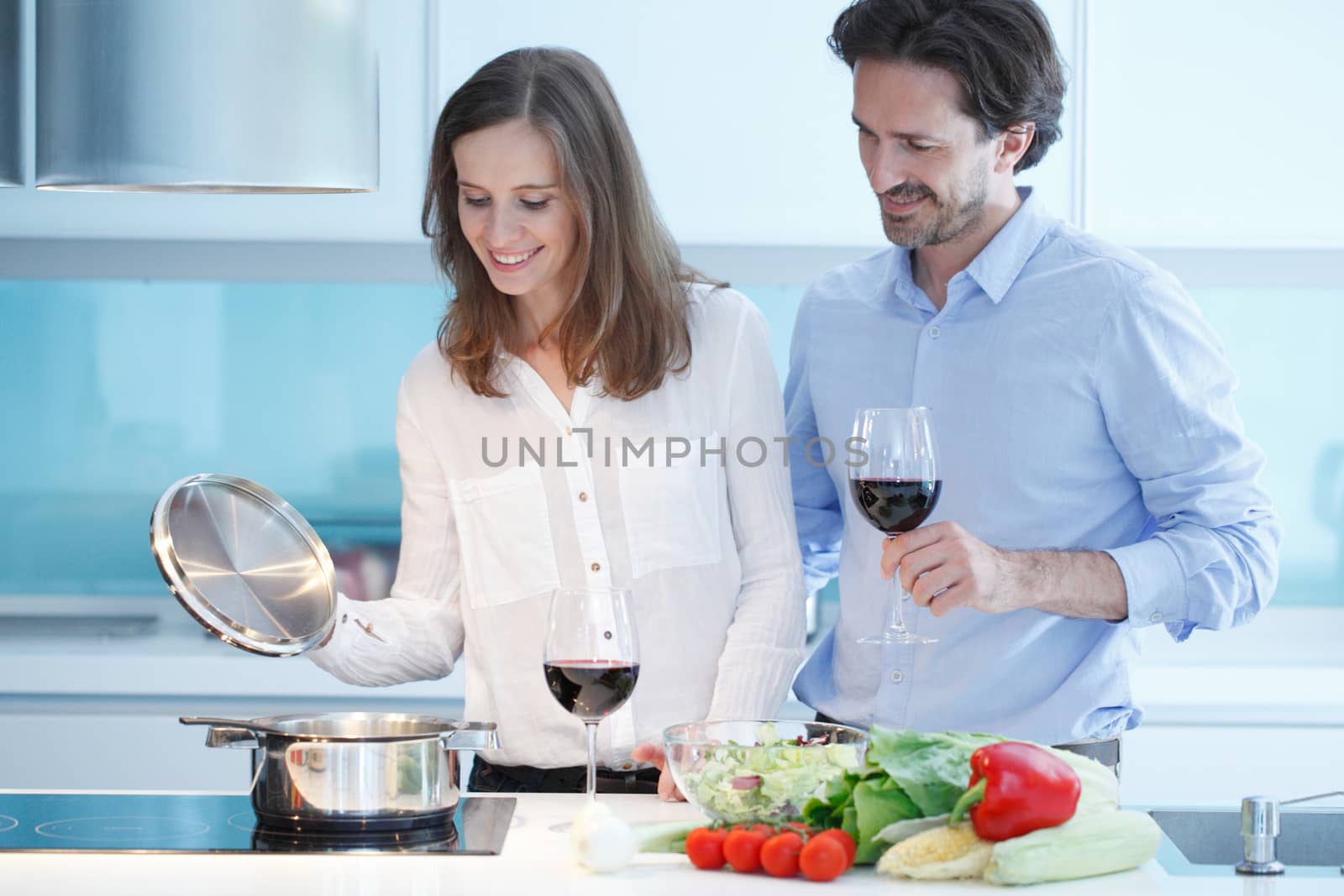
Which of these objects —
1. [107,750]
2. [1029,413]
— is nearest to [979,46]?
[1029,413]

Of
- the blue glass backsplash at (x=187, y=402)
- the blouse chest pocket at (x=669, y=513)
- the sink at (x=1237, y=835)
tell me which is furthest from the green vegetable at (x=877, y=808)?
the blue glass backsplash at (x=187, y=402)

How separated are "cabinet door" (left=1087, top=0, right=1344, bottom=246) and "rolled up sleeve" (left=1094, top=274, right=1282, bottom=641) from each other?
3.84 feet

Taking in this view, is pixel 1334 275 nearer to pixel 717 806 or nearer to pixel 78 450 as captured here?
pixel 717 806

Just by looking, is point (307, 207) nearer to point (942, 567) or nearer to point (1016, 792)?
point (942, 567)

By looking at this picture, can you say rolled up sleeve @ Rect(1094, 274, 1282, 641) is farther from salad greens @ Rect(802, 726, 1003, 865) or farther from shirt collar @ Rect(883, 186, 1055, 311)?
salad greens @ Rect(802, 726, 1003, 865)

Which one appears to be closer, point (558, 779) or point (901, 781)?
point (901, 781)

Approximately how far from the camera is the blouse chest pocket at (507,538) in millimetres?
1943

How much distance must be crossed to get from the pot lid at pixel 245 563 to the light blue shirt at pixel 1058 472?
2.37 ft

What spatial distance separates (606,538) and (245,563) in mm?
467

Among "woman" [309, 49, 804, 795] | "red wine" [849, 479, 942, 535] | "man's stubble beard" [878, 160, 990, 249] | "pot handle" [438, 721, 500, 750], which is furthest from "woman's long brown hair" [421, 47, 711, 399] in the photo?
"pot handle" [438, 721, 500, 750]

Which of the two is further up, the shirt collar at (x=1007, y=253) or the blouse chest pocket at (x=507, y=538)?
the shirt collar at (x=1007, y=253)

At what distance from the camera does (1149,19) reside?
2.99 m

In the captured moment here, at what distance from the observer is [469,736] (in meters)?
1.53

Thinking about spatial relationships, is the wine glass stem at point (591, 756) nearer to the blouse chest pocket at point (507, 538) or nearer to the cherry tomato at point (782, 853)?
the cherry tomato at point (782, 853)
